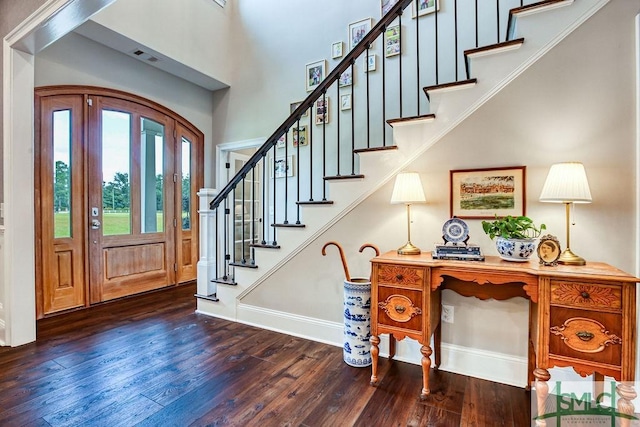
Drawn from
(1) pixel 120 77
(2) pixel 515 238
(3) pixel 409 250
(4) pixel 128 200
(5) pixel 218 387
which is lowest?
(5) pixel 218 387

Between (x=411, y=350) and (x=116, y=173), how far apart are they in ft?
12.5

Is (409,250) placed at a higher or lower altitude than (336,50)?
lower

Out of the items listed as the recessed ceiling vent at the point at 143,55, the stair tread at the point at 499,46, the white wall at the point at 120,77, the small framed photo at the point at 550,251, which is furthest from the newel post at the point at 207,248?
the small framed photo at the point at 550,251

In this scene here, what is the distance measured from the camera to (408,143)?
91.0 inches

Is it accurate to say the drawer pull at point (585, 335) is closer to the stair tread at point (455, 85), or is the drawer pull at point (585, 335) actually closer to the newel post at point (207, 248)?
the stair tread at point (455, 85)

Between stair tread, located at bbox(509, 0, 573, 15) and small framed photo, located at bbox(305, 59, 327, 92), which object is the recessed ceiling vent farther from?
stair tread, located at bbox(509, 0, 573, 15)

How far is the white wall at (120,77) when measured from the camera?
3.30 meters

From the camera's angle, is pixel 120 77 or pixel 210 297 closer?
pixel 210 297

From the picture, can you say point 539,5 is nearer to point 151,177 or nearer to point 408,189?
point 408,189

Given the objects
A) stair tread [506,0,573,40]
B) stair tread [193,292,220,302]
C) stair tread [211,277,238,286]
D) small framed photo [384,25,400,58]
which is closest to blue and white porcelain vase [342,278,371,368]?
stair tread [211,277,238,286]

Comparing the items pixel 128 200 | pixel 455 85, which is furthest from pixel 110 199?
pixel 455 85

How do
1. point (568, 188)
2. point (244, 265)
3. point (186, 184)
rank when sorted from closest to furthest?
point (568, 188) < point (244, 265) < point (186, 184)

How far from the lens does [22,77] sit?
8.43ft

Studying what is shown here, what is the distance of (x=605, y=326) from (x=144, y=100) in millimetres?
4892
